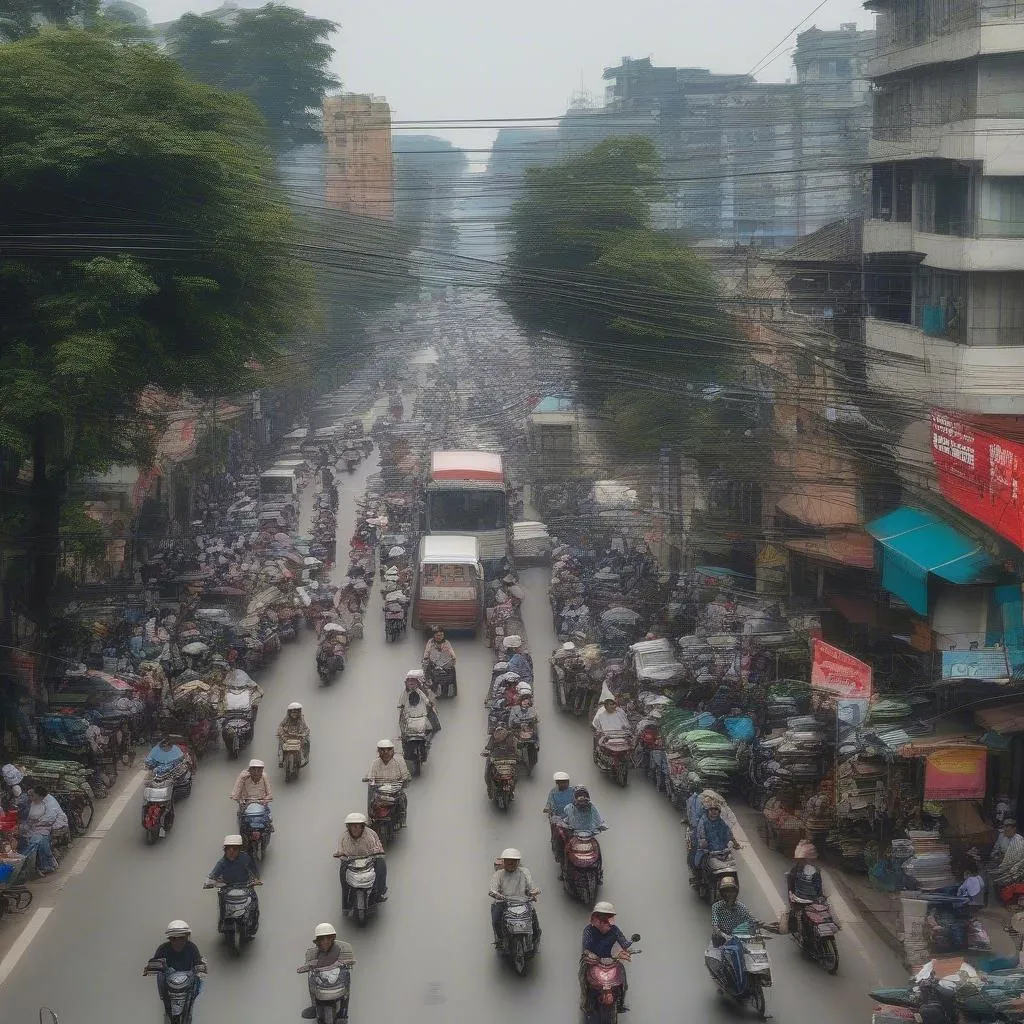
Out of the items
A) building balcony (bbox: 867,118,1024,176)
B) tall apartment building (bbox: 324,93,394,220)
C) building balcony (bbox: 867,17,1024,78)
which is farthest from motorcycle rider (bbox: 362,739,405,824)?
tall apartment building (bbox: 324,93,394,220)

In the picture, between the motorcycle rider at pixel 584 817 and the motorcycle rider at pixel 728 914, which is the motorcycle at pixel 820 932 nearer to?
the motorcycle rider at pixel 728 914

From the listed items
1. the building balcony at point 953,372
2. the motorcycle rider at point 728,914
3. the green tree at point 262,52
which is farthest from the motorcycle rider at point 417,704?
the green tree at point 262,52

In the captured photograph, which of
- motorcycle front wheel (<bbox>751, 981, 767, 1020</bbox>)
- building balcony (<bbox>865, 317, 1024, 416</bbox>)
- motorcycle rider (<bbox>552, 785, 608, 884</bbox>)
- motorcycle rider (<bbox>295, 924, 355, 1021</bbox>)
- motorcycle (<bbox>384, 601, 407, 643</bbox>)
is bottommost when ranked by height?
motorcycle (<bbox>384, 601, 407, 643</bbox>)

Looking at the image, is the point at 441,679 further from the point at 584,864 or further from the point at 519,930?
the point at 519,930

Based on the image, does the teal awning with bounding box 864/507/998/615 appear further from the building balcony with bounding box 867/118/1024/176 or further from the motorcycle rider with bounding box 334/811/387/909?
the motorcycle rider with bounding box 334/811/387/909

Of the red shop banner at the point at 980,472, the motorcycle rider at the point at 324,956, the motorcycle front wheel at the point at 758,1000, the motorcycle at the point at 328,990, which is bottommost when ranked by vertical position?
the motorcycle front wheel at the point at 758,1000

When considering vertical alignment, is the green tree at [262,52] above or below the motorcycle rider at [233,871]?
above
